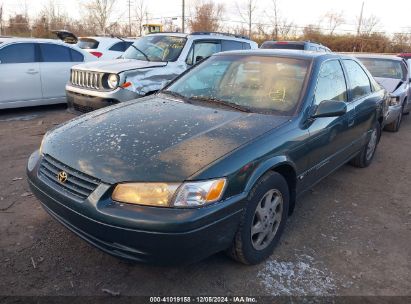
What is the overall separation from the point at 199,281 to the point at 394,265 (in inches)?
64.2

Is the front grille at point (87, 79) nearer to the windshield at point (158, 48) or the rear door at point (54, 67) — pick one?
the windshield at point (158, 48)

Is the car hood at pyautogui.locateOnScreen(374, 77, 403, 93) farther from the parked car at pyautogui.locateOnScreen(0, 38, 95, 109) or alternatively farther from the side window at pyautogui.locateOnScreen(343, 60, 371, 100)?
the parked car at pyautogui.locateOnScreen(0, 38, 95, 109)

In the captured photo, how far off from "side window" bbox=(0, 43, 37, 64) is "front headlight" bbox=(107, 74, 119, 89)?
2745 millimetres

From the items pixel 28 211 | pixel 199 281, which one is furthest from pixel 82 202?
pixel 28 211

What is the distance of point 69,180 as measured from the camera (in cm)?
250

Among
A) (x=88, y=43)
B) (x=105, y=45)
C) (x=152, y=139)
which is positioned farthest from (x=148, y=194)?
(x=88, y=43)

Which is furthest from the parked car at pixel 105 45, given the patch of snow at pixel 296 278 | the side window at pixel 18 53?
the patch of snow at pixel 296 278

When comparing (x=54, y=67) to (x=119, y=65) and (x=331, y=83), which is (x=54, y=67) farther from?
(x=331, y=83)

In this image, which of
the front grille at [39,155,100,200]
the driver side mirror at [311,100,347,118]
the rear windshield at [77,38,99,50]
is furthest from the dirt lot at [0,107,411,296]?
the rear windshield at [77,38,99,50]

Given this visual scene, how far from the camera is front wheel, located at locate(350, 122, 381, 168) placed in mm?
5157

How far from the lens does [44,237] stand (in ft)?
10.3

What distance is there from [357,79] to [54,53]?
6.48 m

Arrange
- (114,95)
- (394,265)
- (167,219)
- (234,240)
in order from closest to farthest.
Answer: (167,219) → (234,240) → (394,265) → (114,95)

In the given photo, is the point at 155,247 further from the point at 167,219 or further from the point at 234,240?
the point at 234,240
